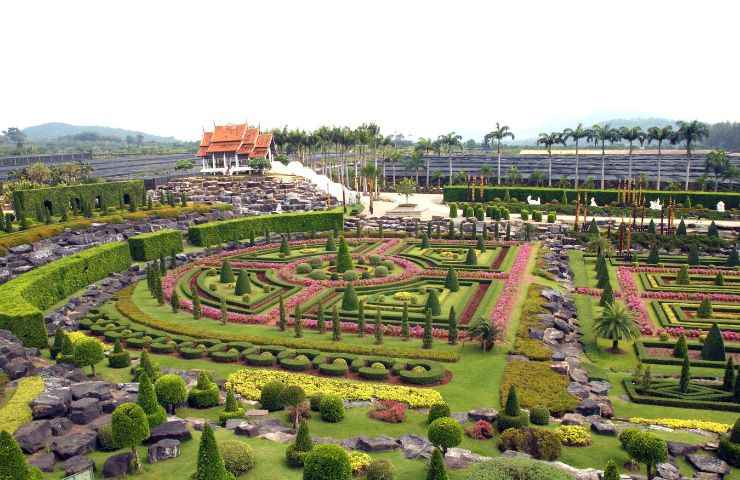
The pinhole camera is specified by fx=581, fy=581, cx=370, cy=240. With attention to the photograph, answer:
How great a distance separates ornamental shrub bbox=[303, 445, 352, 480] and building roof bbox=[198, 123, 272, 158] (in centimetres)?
7468

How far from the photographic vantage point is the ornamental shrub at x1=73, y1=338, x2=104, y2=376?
92.4ft

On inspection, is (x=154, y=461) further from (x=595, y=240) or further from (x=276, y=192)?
(x=276, y=192)

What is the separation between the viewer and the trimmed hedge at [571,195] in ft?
251

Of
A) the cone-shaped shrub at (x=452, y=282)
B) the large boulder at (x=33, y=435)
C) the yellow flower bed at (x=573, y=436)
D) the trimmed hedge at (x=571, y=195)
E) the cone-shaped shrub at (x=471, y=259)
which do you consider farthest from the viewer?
the trimmed hedge at (x=571, y=195)

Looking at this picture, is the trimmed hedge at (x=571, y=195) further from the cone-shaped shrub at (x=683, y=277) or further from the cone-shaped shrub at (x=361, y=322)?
the cone-shaped shrub at (x=361, y=322)

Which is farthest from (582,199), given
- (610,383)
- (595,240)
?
(610,383)

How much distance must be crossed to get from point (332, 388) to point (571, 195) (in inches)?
2615

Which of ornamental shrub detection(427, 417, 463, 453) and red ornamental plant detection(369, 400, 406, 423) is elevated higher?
ornamental shrub detection(427, 417, 463, 453)

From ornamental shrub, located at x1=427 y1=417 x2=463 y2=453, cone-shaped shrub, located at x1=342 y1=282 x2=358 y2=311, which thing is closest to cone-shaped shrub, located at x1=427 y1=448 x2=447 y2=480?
ornamental shrub, located at x1=427 y1=417 x2=463 y2=453

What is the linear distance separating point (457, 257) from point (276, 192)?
34.2 meters

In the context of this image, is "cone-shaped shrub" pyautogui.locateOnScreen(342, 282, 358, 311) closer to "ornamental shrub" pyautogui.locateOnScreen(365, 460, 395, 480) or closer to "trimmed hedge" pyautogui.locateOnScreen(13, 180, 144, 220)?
"ornamental shrub" pyautogui.locateOnScreen(365, 460, 395, 480)

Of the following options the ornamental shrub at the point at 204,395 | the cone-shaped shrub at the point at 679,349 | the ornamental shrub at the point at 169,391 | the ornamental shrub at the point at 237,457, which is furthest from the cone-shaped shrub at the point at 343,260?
the ornamental shrub at the point at 237,457

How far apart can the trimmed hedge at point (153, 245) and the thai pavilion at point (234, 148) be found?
31742mm

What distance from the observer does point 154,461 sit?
19.1 meters
